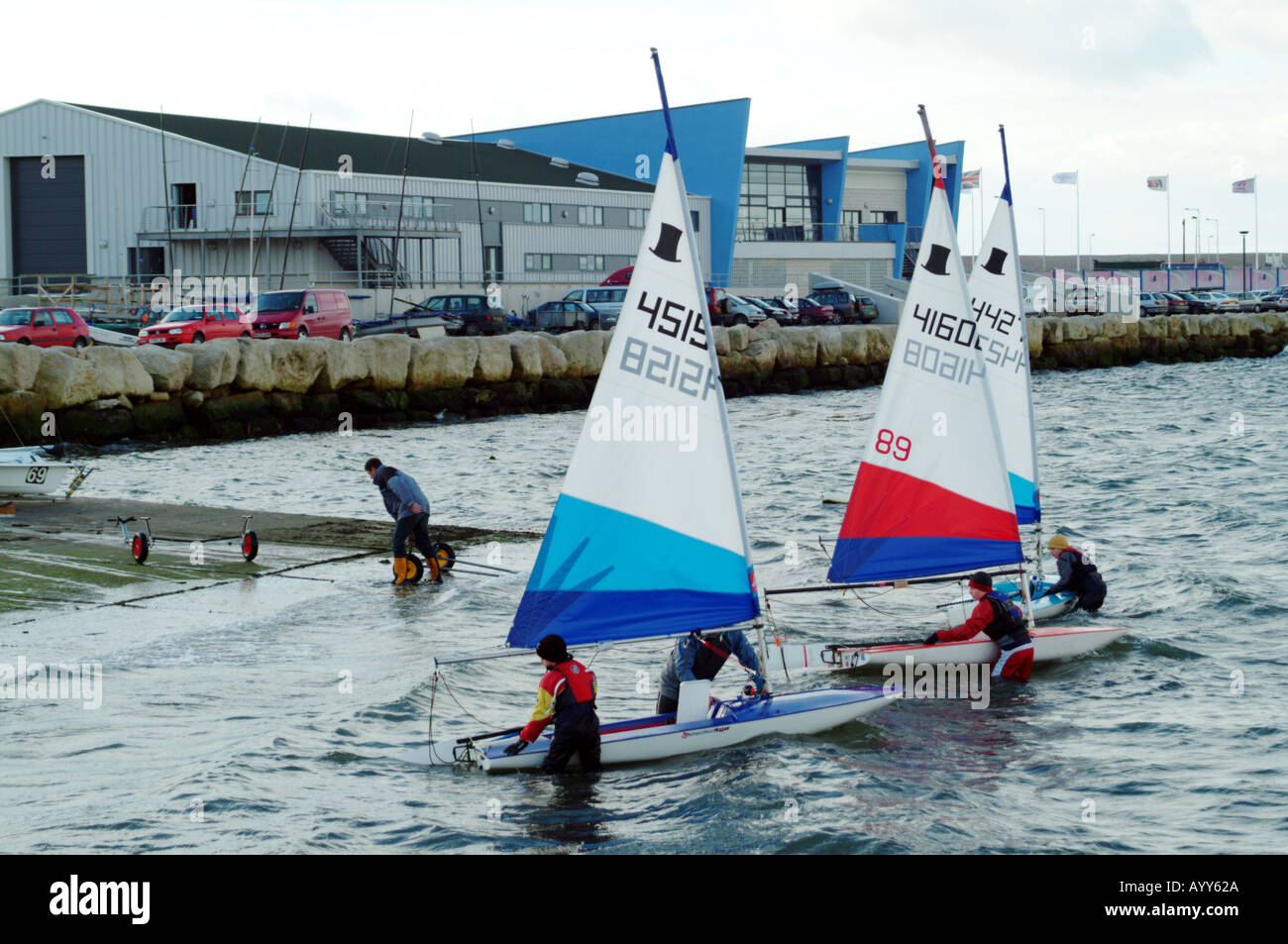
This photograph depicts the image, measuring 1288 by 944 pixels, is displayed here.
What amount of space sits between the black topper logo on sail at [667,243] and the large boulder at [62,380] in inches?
821

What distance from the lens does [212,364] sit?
32.2m

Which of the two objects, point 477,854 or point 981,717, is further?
point 981,717

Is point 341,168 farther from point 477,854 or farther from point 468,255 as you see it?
point 477,854

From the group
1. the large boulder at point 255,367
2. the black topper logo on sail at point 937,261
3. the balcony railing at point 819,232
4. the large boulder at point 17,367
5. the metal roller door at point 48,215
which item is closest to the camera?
the black topper logo on sail at point 937,261

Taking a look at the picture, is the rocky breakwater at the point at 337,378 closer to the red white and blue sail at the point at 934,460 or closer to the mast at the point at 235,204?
the mast at the point at 235,204

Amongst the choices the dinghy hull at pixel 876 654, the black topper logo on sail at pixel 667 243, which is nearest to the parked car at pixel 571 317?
the dinghy hull at pixel 876 654

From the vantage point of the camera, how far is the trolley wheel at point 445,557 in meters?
18.0

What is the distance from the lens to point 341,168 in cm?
5500

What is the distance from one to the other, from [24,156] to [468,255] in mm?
18343

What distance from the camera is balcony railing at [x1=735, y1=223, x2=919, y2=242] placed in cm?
7950

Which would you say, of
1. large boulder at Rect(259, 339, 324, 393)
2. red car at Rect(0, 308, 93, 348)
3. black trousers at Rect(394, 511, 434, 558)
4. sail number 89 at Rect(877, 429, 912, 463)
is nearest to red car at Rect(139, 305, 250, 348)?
red car at Rect(0, 308, 93, 348)

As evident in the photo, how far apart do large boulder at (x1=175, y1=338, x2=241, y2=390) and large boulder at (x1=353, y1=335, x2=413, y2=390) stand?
12.7 feet
